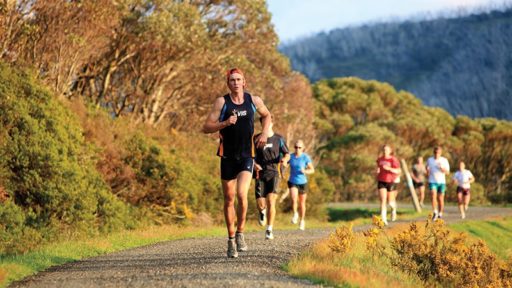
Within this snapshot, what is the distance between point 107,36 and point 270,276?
1637 cm

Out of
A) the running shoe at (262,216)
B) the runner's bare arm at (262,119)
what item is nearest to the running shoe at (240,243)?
the runner's bare arm at (262,119)

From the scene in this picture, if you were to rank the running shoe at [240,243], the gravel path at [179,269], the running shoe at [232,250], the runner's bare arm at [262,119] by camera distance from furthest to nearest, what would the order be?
1. the running shoe at [240,243]
2. the running shoe at [232,250]
3. the runner's bare arm at [262,119]
4. the gravel path at [179,269]

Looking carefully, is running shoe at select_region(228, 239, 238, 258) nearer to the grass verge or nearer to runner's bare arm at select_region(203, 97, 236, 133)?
runner's bare arm at select_region(203, 97, 236, 133)

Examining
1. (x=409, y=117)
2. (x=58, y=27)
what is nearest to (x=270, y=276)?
(x=58, y=27)

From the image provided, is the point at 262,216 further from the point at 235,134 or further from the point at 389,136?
the point at 389,136

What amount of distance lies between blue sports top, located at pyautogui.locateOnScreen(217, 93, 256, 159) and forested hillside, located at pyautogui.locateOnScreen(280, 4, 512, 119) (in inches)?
3879

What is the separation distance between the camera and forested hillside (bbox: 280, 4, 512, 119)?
113500 millimetres

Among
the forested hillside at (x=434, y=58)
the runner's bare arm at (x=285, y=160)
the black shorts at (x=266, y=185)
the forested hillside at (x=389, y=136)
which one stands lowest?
the black shorts at (x=266, y=185)

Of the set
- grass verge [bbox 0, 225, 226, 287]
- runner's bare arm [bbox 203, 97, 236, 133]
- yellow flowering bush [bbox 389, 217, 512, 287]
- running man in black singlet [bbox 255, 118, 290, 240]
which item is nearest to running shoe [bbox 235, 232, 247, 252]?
runner's bare arm [bbox 203, 97, 236, 133]

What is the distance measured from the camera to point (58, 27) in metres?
19.8

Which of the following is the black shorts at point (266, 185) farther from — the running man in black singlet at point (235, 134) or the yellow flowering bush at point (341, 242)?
the running man in black singlet at point (235, 134)

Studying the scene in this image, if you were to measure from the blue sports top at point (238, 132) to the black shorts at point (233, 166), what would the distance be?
70mm

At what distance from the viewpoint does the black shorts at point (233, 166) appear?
963 centimetres

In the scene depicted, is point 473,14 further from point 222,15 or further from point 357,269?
point 357,269
